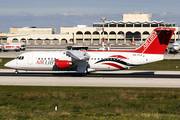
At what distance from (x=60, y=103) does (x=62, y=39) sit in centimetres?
13928

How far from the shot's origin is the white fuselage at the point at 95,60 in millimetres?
39500

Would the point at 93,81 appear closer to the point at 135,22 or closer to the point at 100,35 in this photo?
the point at 100,35

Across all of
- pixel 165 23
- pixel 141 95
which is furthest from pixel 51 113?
pixel 165 23

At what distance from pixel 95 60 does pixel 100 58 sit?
80cm

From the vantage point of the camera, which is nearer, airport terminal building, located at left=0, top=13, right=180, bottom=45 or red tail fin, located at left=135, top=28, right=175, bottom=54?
red tail fin, located at left=135, top=28, right=175, bottom=54

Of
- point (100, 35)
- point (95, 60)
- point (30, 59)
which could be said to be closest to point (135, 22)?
point (100, 35)

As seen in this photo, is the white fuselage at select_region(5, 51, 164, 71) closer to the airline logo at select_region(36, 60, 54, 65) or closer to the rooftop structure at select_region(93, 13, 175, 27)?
the airline logo at select_region(36, 60, 54, 65)

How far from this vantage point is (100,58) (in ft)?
132

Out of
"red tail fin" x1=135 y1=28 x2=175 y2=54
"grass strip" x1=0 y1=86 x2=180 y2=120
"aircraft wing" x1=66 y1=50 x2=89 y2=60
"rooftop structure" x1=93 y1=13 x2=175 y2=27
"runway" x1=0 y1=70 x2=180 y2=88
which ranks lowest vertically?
"grass strip" x1=0 y1=86 x2=180 y2=120

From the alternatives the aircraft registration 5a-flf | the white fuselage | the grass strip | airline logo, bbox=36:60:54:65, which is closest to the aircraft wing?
Result: the aircraft registration 5a-flf

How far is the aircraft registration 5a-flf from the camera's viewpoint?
128 ft

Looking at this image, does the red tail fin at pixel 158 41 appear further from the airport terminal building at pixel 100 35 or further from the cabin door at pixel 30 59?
the airport terminal building at pixel 100 35

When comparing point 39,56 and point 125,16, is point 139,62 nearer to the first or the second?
point 39,56

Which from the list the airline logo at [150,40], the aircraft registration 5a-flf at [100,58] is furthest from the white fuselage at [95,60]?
the airline logo at [150,40]
